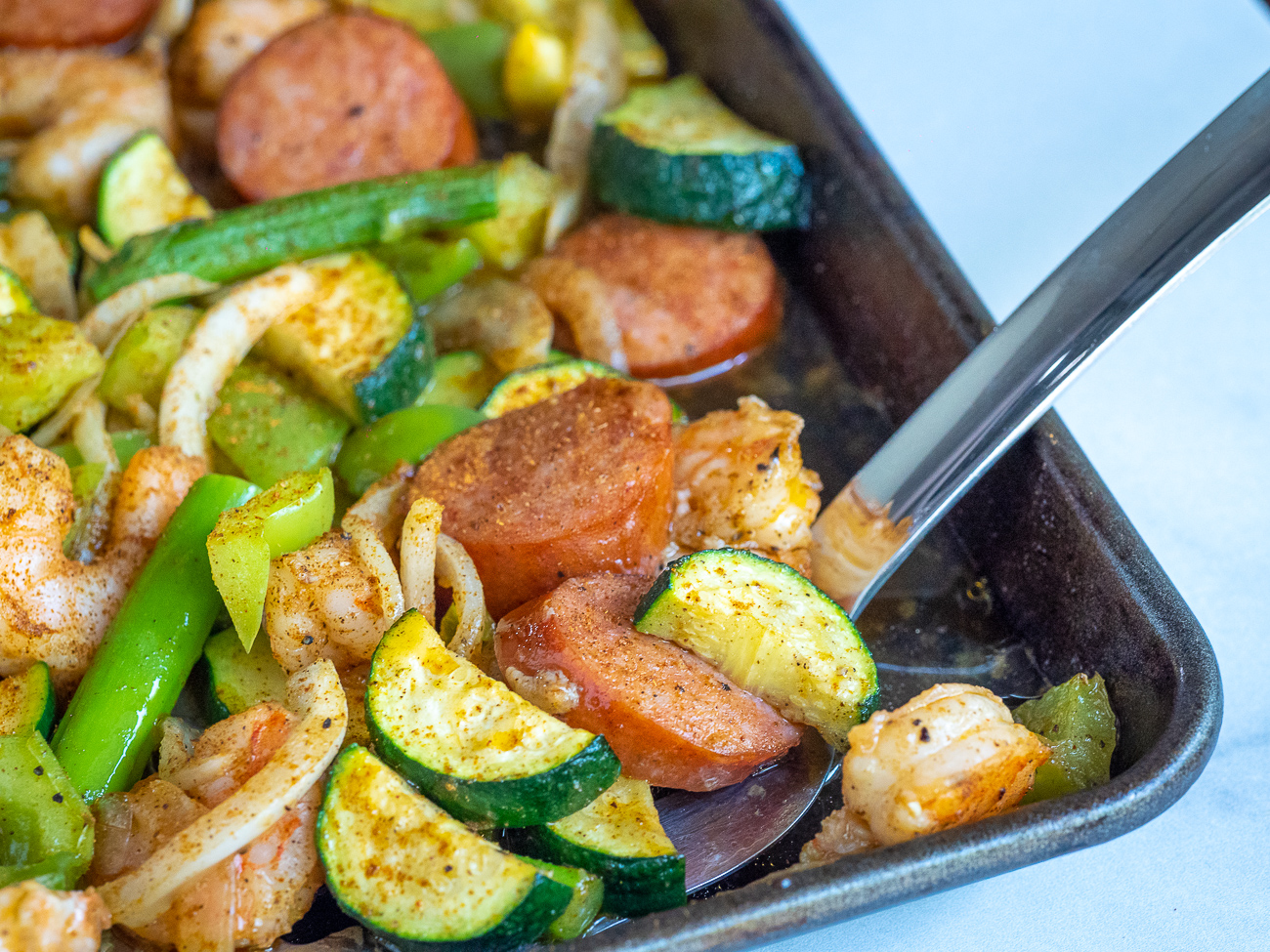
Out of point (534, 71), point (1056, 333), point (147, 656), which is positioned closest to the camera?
point (147, 656)

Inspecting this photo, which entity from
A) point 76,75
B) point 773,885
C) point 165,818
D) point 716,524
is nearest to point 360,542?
point 165,818

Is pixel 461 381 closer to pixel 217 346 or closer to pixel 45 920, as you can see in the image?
pixel 217 346

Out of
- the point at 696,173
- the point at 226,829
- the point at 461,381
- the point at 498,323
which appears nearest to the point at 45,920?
the point at 226,829

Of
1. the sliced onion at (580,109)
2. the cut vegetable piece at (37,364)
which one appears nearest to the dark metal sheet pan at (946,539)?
the sliced onion at (580,109)

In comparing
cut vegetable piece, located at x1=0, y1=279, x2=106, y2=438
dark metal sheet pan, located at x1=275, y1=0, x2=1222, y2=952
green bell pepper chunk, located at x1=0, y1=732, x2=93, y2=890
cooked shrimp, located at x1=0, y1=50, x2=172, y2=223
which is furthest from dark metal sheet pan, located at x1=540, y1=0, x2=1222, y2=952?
cooked shrimp, located at x1=0, y1=50, x2=172, y2=223

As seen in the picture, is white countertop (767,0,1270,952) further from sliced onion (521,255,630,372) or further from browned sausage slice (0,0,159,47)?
browned sausage slice (0,0,159,47)
